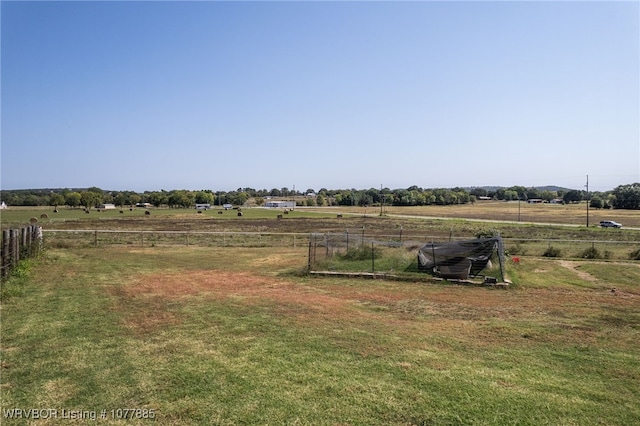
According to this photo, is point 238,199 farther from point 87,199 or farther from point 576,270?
point 576,270

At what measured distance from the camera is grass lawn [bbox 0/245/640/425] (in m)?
5.48

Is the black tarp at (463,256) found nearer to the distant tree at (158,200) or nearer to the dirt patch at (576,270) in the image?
the dirt patch at (576,270)

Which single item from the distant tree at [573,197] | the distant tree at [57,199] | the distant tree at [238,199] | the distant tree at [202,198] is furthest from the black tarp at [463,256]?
the distant tree at [573,197]

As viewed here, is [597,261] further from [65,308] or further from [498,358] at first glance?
[65,308]

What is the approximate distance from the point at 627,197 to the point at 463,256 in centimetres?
12222

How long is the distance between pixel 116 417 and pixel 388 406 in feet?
11.6

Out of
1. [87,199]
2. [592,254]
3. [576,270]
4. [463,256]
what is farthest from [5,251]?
[87,199]

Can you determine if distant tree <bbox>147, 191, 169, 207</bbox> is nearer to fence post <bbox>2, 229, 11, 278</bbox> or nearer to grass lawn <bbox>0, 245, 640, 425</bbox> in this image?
grass lawn <bbox>0, 245, 640, 425</bbox>

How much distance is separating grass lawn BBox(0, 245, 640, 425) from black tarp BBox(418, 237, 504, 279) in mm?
2176

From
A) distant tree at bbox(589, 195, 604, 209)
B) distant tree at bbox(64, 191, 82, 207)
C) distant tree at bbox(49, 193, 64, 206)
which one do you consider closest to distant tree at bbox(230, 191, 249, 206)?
distant tree at bbox(49, 193, 64, 206)

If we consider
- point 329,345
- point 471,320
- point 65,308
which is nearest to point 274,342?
point 329,345

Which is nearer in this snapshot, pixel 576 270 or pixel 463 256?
pixel 463 256

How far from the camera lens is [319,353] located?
7512mm

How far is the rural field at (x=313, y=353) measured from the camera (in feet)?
17.8
